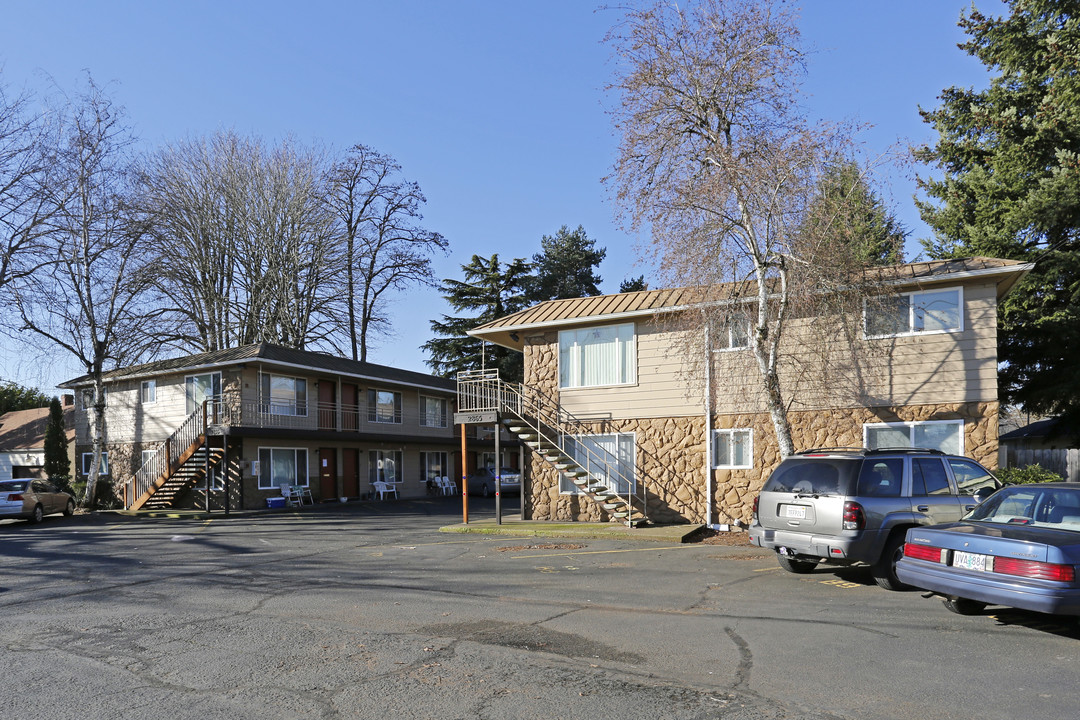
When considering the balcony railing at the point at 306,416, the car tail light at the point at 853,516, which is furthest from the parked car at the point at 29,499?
the car tail light at the point at 853,516

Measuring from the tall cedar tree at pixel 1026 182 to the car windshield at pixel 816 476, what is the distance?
1432 cm

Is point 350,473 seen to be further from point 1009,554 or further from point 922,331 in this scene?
point 1009,554

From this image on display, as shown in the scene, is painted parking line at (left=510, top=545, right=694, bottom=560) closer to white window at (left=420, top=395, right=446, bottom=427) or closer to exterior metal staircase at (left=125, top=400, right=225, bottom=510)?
exterior metal staircase at (left=125, top=400, right=225, bottom=510)

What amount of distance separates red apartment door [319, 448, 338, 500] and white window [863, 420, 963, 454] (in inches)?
861

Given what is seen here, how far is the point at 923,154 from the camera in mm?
24031

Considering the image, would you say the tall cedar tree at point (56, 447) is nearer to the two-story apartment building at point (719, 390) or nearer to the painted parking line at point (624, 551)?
the two-story apartment building at point (719, 390)

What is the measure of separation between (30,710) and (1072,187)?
24.2m

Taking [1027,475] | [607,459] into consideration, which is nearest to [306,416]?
[607,459]

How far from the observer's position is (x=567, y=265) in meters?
51.1

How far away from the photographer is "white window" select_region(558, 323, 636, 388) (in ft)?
65.3

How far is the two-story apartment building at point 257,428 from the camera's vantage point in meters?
28.3

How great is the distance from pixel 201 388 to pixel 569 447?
16.6 m

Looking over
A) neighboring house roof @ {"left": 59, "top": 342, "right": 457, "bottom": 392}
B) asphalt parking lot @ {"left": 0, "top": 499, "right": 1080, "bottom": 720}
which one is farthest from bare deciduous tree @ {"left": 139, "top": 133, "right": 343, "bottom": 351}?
asphalt parking lot @ {"left": 0, "top": 499, "right": 1080, "bottom": 720}

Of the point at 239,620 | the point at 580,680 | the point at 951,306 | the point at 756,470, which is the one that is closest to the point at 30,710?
the point at 239,620
